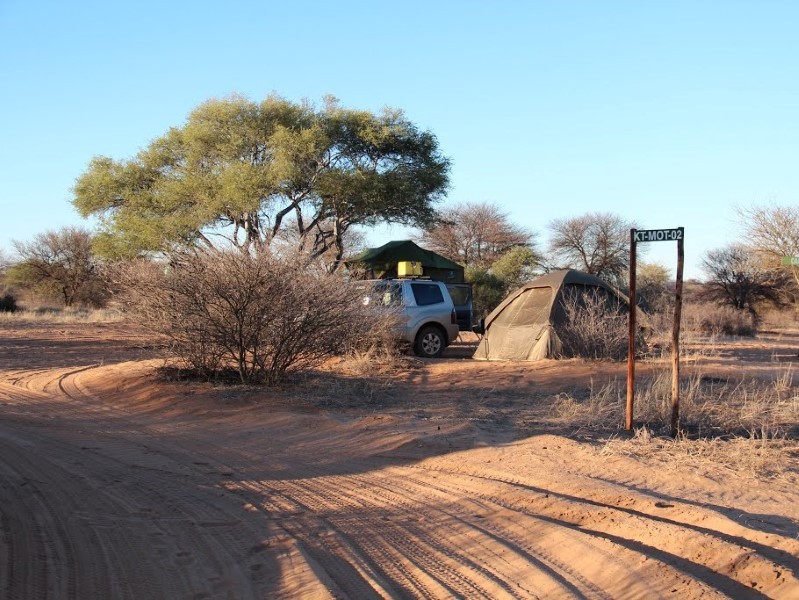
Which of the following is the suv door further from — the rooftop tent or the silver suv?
the silver suv

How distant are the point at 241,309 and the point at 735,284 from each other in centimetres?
3774

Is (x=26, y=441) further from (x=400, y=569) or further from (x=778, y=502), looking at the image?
(x=778, y=502)

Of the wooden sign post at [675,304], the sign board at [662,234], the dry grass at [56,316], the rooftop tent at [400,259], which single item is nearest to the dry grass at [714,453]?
the wooden sign post at [675,304]

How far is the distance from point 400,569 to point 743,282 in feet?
137

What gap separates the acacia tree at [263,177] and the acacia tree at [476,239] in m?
12.2

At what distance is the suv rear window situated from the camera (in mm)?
16391

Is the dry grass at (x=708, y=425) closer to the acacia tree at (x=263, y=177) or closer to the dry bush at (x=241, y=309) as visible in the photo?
the dry bush at (x=241, y=309)

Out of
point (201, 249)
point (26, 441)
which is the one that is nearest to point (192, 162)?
point (201, 249)

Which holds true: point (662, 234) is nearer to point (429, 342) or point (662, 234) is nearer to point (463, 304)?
point (429, 342)

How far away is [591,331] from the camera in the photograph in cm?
1470

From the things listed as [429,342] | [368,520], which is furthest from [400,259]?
[368,520]

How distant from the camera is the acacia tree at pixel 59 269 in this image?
4141 cm

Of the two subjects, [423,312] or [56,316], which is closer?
[423,312]

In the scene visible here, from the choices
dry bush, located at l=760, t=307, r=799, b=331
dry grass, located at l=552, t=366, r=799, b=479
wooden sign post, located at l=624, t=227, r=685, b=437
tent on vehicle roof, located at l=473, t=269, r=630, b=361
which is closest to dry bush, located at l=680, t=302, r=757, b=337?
dry bush, located at l=760, t=307, r=799, b=331
